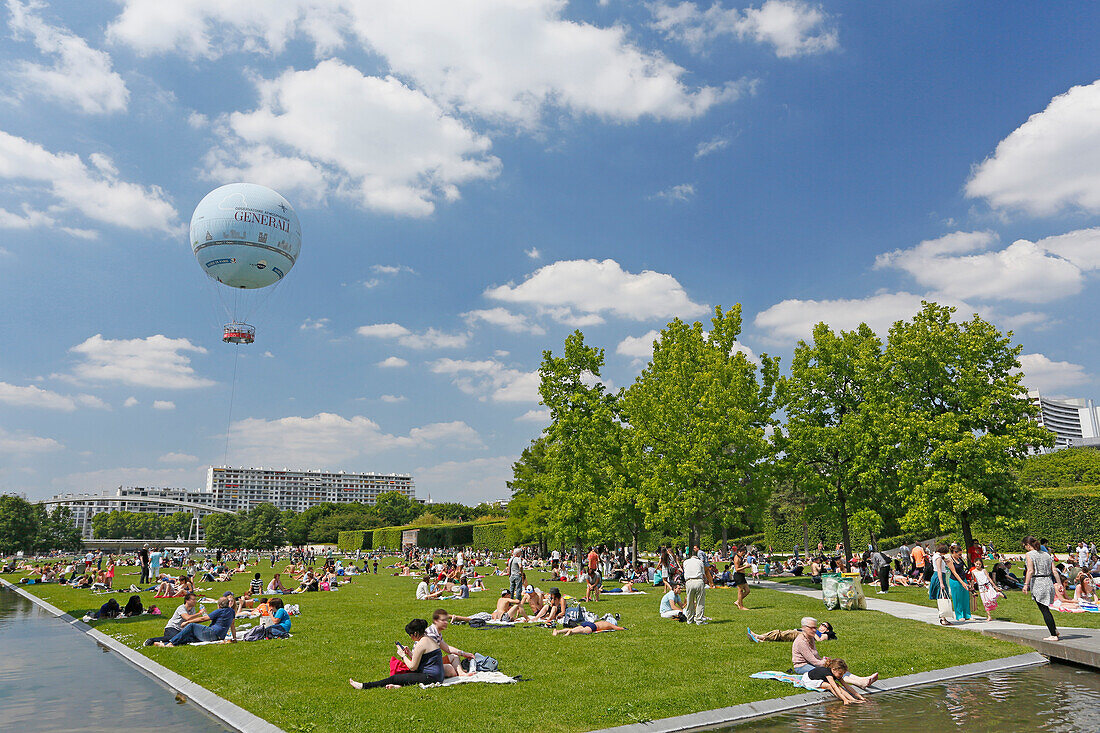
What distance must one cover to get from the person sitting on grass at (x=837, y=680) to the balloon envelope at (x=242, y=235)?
1237 inches

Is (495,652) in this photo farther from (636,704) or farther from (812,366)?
(812,366)

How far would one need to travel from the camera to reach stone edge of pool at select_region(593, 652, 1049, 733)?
8156 millimetres

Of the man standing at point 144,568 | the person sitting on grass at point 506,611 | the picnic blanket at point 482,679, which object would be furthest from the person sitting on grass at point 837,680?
the man standing at point 144,568

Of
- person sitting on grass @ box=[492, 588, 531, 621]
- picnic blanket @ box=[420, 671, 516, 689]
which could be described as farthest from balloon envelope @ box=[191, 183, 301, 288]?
picnic blanket @ box=[420, 671, 516, 689]

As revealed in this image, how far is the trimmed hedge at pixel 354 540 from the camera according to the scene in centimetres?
10791

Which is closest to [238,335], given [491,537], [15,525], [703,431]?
[703,431]

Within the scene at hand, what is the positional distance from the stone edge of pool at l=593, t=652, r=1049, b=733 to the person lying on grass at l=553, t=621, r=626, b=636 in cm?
649

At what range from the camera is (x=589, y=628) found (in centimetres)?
1551

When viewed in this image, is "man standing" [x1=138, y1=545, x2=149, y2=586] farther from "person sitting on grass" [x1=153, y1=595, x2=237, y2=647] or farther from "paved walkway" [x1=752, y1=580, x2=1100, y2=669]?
"paved walkway" [x1=752, y1=580, x2=1100, y2=669]

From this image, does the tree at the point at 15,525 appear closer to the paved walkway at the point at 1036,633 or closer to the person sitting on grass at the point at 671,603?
the person sitting on grass at the point at 671,603

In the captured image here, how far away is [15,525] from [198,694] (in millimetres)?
104208

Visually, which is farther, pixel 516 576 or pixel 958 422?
pixel 958 422

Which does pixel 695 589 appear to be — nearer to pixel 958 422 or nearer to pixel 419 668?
pixel 419 668

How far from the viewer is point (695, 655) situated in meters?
12.5
